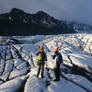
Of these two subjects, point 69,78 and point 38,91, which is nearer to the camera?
point 38,91

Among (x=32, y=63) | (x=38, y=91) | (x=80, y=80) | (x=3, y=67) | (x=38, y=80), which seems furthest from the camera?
(x=32, y=63)

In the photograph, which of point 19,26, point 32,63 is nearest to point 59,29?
point 19,26

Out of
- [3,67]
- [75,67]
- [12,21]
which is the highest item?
[12,21]

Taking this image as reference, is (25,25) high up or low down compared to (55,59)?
up

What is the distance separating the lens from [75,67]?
69.4ft

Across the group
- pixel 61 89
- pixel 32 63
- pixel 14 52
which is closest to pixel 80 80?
pixel 61 89

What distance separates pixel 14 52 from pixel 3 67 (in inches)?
642

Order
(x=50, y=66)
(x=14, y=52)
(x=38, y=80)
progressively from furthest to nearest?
(x=14, y=52)
(x=50, y=66)
(x=38, y=80)

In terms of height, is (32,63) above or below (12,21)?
below

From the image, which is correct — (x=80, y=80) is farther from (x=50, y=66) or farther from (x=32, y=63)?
(x=32, y=63)

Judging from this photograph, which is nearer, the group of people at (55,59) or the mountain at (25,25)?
the group of people at (55,59)

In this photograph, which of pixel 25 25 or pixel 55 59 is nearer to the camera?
pixel 55 59

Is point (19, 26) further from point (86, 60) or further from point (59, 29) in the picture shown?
point (86, 60)

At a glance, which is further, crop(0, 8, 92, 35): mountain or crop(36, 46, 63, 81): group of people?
crop(0, 8, 92, 35): mountain
